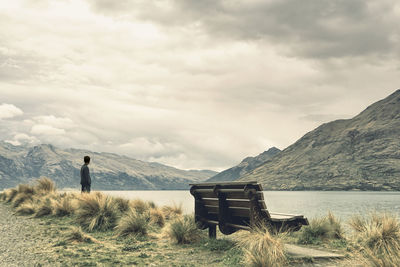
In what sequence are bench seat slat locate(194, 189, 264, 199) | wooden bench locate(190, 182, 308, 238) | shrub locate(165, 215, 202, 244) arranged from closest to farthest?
wooden bench locate(190, 182, 308, 238), bench seat slat locate(194, 189, 264, 199), shrub locate(165, 215, 202, 244)

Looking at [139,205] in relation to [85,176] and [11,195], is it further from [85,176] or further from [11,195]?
[11,195]

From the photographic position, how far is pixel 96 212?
1192 cm

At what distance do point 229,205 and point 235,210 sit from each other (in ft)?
0.81

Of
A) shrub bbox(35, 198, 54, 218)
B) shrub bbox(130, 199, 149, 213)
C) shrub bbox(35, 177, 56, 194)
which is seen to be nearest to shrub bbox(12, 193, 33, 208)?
shrub bbox(35, 177, 56, 194)

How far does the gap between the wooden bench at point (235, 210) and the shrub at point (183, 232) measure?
0.75 feet

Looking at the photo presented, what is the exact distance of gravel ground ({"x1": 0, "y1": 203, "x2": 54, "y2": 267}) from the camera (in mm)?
7094

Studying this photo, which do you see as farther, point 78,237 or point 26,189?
point 26,189

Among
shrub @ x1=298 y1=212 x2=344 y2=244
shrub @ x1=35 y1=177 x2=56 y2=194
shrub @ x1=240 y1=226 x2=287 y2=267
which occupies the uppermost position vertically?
shrub @ x1=35 y1=177 x2=56 y2=194

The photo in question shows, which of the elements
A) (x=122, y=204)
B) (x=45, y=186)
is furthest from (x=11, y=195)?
(x=122, y=204)

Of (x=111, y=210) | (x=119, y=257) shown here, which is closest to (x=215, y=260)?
(x=119, y=257)

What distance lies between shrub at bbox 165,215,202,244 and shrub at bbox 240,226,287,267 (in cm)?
290

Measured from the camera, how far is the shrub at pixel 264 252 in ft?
19.8

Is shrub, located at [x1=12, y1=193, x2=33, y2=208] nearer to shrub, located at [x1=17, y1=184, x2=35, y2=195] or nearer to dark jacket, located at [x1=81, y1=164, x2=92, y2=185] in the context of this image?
shrub, located at [x1=17, y1=184, x2=35, y2=195]

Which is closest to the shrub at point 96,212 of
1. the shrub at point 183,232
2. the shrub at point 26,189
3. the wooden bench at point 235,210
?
the shrub at point 183,232
